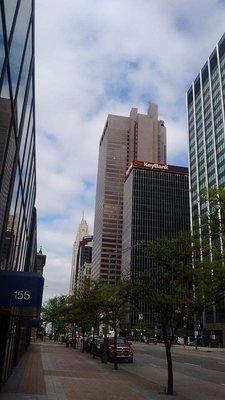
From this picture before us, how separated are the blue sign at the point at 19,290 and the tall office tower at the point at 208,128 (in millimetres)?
105329

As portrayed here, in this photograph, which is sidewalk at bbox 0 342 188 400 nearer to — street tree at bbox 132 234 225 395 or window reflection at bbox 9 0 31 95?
street tree at bbox 132 234 225 395

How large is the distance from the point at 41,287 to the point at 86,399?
4675mm

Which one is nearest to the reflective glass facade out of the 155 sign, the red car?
the 155 sign

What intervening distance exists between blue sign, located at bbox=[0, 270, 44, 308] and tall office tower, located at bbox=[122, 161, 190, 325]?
14759 cm

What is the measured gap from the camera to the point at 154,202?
167125 millimetres

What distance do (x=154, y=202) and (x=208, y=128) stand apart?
41.3 metres

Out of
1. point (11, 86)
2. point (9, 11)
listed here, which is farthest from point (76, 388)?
point (9, 11)

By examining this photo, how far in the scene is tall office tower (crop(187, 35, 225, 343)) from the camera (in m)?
124

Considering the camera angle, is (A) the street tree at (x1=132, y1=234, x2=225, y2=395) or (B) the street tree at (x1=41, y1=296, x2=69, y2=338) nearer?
(A) the street tree at (x1=132, y1=234, x2=225, y2=395)

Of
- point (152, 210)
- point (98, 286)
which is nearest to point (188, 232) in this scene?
point (98, 286)

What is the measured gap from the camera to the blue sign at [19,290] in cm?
1094

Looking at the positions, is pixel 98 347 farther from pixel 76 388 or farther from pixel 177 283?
pixel 177 283

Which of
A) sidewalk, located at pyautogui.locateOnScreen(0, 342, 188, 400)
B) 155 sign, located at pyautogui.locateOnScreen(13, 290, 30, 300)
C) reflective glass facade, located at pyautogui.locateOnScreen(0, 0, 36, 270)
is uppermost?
reflective glass facade, located at pyautogui.locateOnScreen(0, 0, 36, 270)

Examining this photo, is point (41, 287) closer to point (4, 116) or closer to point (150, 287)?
point (4, 116)
